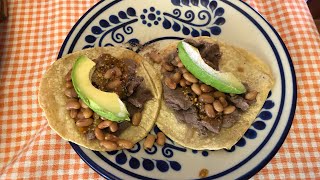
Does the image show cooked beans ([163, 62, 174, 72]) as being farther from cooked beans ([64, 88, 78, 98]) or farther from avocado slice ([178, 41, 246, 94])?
cooked beans ([64, 88, 78, 98])

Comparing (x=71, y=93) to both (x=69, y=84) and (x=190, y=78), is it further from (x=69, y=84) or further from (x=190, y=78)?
(x=190, y=78)

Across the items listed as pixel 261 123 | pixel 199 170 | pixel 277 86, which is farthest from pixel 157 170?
pixel 277 86

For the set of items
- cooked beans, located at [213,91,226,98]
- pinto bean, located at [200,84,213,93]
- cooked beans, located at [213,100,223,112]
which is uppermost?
pinto bean, located at [200,84,213,93]

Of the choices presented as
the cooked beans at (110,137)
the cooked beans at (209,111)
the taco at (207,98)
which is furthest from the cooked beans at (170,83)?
the cooked beans at (110,137)

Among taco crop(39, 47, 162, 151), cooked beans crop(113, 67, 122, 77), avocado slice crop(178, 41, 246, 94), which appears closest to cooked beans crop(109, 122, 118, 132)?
taco crop(39, 47, 162, 151)

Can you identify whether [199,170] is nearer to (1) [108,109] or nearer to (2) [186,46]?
(1) [108,109]

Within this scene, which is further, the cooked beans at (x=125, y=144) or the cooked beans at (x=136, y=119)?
the cooked beans at (x=136, y=119)

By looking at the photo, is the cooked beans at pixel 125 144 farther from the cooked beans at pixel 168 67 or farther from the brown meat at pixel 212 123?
the cooked beans at pixel 168 67
